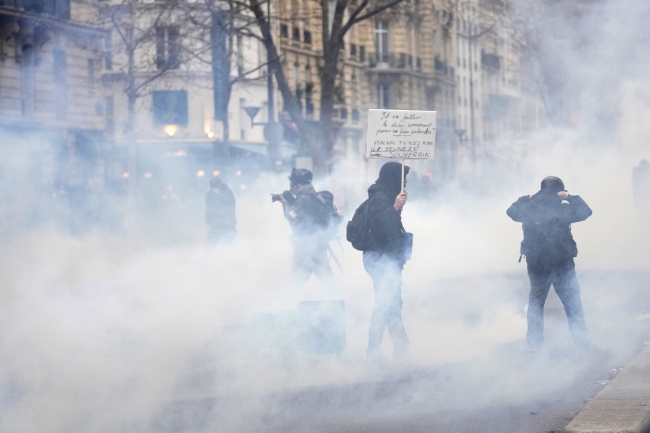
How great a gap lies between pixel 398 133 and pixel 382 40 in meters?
52.0

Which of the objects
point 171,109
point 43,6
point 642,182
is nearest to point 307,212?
point 43,6

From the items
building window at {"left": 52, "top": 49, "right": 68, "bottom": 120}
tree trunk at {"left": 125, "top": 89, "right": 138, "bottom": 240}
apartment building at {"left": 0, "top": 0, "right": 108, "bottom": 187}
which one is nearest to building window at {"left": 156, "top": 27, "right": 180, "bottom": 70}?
tree trunk at {"left": 125, "top": 89, "right": 138, "bottom": 240}

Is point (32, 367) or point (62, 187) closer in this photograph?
point (32, 367)

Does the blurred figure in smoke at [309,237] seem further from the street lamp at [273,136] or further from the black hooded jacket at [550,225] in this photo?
the street lamp at [273,136]

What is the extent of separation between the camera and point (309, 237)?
41.3 feet

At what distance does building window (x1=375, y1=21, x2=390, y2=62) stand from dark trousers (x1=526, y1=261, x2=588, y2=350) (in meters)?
51.7

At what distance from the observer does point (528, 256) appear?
31.0ft

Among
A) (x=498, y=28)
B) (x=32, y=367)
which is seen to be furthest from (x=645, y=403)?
(x=498, y=28)

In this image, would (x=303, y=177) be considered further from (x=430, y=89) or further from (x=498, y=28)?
(x=430, y=89)

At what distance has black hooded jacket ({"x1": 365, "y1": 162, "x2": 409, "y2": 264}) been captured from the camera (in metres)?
9.16

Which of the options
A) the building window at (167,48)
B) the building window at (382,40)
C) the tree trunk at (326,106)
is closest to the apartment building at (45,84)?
the building window at (167,48)

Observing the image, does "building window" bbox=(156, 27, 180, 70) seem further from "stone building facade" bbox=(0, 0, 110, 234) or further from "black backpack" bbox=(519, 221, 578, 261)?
"black backpack" bbox=(519, 221, 578, 261)

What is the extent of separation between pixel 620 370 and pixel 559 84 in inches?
461

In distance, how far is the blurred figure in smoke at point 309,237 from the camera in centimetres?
1251
